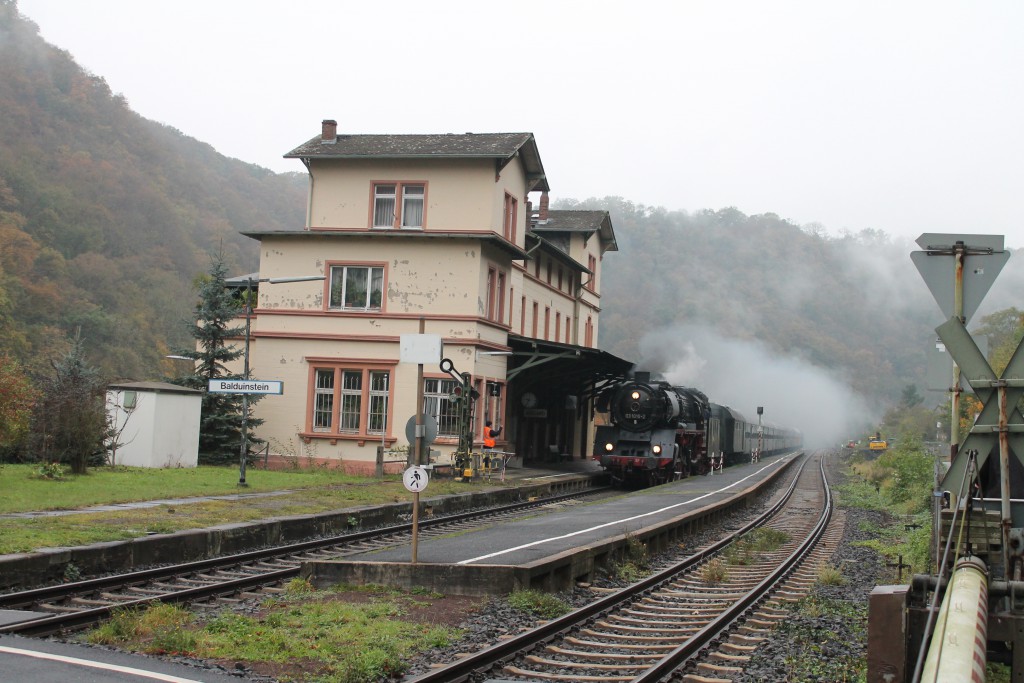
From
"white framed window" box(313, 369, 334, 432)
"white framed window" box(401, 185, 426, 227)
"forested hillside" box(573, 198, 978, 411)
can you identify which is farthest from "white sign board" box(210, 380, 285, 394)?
"forested hillside" box(573, 198, 978, 411)

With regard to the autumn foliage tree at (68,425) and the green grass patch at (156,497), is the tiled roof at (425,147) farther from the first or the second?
the autumn foliage tree at (68,425)

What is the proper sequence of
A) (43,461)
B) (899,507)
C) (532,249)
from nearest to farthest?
(43,461) → (899,507) → (532,249)

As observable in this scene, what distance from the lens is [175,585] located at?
1174cm

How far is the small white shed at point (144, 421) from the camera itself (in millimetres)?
25203

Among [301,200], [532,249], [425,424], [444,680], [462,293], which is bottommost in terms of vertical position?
[444,680]

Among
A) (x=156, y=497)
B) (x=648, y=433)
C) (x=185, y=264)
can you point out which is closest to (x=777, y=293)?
(x=185, y=264)

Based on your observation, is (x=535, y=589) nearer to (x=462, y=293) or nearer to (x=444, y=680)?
(x=444, y=680)

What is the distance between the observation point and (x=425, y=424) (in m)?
12.6

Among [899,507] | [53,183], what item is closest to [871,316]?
[53,183]

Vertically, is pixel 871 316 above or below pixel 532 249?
above

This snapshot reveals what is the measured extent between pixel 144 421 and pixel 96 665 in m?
18.9

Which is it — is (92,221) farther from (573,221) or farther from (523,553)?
(523,553)

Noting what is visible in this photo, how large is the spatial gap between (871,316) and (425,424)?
125 metres

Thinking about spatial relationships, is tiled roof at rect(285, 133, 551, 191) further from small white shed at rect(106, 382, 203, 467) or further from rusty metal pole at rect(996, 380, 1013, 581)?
rusty metal pole at rect(996, 380, 1013, 581)
